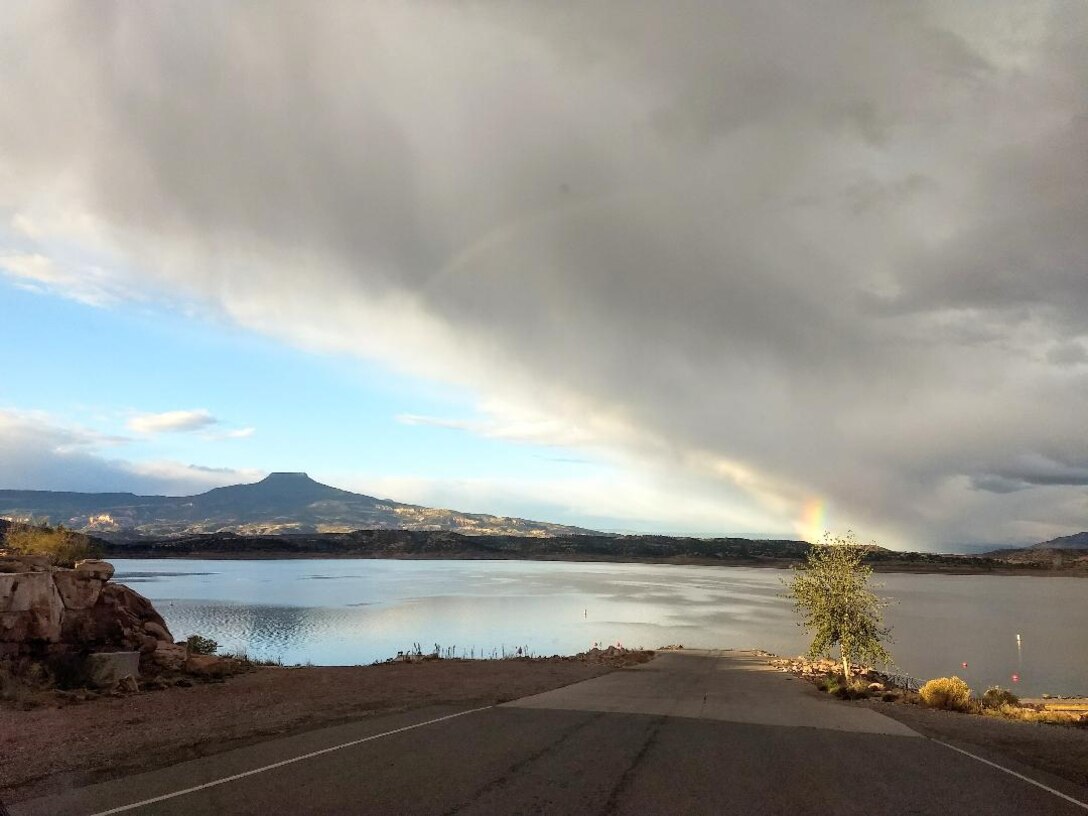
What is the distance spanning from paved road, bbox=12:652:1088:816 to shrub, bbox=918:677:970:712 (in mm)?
8307

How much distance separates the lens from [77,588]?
818 inches

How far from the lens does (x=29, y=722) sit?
13.9m

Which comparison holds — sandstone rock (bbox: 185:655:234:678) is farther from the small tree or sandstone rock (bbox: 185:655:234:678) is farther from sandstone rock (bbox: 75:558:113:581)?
the small tree

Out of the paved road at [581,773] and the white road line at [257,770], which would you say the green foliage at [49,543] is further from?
the paved road at [581,773]

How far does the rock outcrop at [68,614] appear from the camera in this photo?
60.9 ft

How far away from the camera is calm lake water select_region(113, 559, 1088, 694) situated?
1795 inches

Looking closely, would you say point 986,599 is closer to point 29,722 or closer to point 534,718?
point 534,718

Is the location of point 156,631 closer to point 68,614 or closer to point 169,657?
point 169,657

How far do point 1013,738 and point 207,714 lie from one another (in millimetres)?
16922

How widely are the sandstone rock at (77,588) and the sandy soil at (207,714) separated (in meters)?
4.29

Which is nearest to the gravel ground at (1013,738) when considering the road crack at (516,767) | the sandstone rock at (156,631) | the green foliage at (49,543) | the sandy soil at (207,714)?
the road crack at (516,767)

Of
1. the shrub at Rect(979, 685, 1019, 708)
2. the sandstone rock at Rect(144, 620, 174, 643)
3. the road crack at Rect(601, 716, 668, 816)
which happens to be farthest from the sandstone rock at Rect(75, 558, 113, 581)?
the shrub at Rect(979, 685, 1019, 708)

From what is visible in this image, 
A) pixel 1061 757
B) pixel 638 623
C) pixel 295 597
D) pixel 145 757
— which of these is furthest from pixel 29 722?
pixel 295 597

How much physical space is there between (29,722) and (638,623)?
61905 millimetres
